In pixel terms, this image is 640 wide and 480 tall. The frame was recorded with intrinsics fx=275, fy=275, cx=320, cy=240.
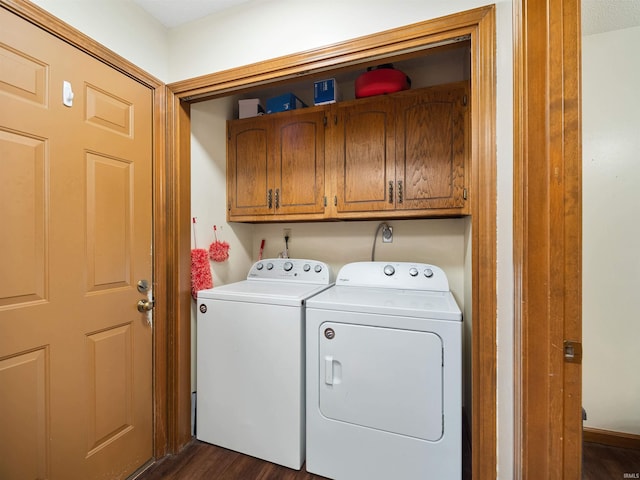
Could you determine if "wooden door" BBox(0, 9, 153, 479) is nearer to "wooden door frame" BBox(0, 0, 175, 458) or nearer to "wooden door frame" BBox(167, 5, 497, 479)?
"wooden door frame" BBox(0, 0, 175, 458)

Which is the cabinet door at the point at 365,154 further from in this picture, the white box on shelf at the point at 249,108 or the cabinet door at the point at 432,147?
the white box on shelf at the point at 249,108

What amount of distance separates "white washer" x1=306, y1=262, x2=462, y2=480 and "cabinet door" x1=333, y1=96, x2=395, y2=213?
66cm

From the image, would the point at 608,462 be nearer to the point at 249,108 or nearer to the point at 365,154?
the point at 365,154

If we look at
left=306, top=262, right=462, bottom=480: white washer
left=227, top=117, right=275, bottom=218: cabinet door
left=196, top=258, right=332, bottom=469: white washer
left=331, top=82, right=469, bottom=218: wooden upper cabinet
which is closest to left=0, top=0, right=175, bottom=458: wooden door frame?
left=196, top=258, right=332, bottom=469: white washer

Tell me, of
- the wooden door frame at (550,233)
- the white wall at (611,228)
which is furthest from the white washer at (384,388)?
the white wall at (611,228)

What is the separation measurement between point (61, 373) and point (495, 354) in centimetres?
176

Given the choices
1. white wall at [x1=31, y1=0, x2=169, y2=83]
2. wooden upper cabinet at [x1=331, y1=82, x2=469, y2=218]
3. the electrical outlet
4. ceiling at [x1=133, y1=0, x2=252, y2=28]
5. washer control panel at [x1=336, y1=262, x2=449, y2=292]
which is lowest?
washer control panel at [x1=336, y1=262, x2=449, y2=292]

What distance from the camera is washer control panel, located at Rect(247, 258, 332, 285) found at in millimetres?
2057

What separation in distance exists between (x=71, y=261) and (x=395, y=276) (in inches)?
68.4

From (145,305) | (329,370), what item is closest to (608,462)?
(329,370)

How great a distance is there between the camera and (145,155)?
4.87 ft

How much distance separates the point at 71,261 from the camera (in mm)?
1169

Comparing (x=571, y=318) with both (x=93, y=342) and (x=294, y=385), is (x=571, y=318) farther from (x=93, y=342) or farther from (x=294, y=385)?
(x=93, y=342)

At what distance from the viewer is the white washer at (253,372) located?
148 centimetres
